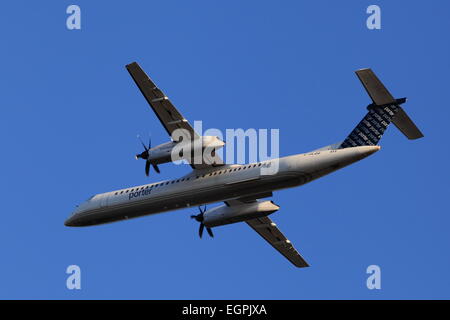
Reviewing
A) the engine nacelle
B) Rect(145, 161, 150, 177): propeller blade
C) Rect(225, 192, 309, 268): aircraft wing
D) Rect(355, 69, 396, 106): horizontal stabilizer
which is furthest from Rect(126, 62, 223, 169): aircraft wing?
Rect(225, 192, 309, 268): aircraft wing

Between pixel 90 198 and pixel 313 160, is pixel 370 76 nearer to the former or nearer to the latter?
pixel 313 160

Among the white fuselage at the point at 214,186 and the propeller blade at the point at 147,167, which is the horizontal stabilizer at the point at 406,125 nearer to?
the white fuselage at the point at 214,186

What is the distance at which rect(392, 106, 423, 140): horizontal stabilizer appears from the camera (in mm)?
48219

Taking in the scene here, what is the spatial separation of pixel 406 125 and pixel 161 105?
41.7ft

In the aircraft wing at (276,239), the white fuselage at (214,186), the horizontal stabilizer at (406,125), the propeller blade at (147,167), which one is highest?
the horizontal stabilizer at (406,125)

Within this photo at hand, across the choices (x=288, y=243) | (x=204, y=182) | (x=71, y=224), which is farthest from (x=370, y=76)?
(x=71, y=224)

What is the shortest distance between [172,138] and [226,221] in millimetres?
7007

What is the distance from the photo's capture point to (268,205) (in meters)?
54.1

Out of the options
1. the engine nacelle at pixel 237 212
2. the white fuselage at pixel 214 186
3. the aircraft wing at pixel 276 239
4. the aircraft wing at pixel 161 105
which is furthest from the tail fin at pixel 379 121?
the aircraft wing at pixel 276 239

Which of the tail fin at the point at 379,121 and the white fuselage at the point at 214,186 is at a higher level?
the tail fin at the point at 379,121

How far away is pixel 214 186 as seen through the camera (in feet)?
165

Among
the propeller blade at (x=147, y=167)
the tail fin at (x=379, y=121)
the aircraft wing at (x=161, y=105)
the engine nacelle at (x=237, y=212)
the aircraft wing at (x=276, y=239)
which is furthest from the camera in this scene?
the aircraft wing at (x=276, y=239)

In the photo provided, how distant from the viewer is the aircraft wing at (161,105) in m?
49.6

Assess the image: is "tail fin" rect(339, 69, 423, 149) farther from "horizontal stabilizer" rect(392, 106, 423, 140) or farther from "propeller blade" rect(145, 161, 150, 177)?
"propeller blade" rect(145, 161, 150, 177)
